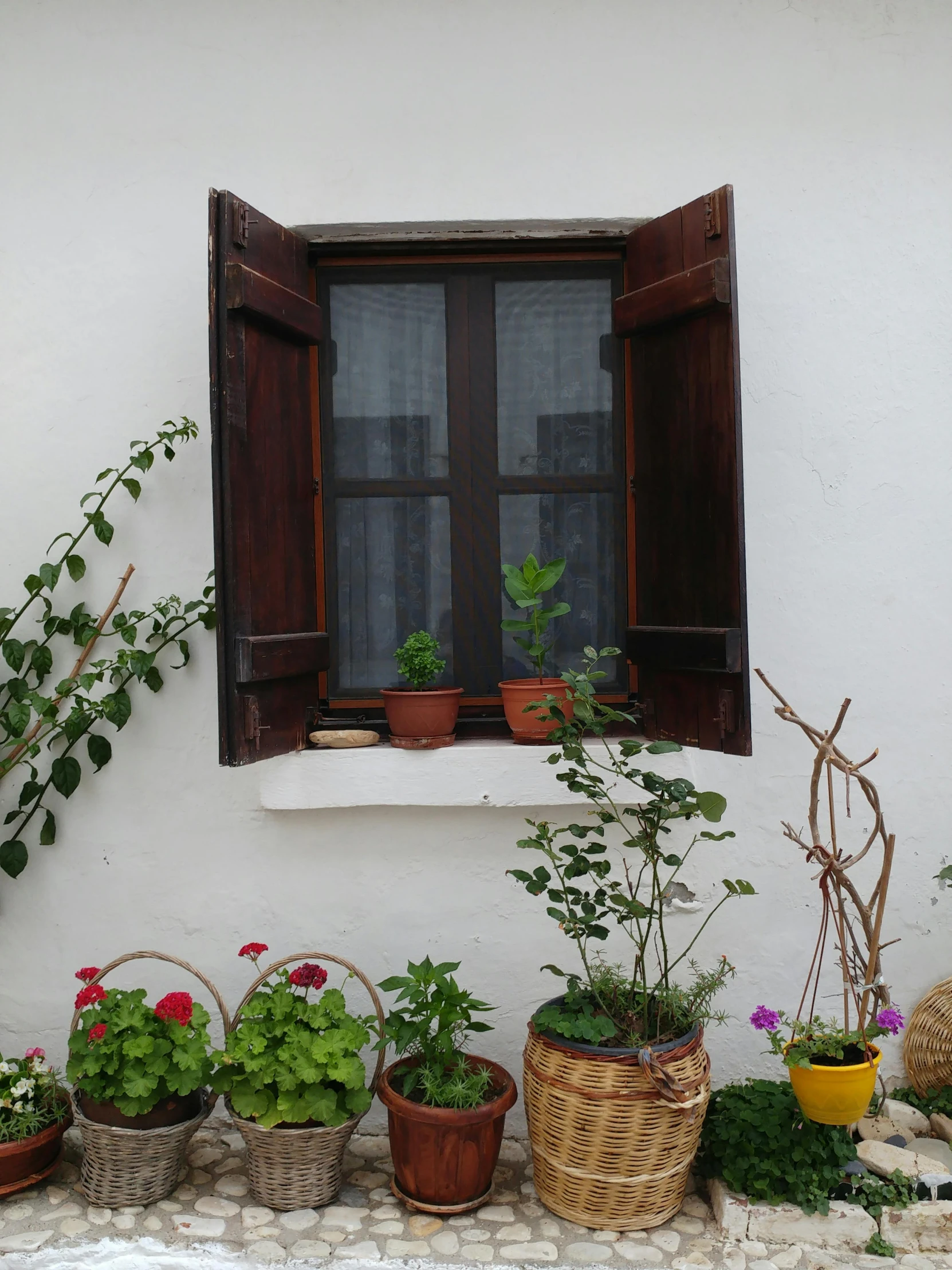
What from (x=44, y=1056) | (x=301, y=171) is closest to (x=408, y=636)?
(x=301, y=171)

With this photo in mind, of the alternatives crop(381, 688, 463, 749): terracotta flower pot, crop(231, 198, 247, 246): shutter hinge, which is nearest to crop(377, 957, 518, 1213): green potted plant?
crop(381, 688, 463, 749): terracotta flower pot

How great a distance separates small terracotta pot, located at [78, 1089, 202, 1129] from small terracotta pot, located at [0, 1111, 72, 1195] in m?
0.13

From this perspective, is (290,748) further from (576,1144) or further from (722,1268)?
(722,1268)

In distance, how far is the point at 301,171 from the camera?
308 cm

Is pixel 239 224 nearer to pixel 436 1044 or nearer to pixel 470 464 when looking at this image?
pixel 470 464

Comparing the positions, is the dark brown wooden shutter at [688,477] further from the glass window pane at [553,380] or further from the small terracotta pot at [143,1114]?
the small terracotta pot at [143,1114]

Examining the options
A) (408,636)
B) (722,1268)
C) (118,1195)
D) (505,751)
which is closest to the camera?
(722,1268)

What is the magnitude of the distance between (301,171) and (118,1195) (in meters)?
2.93

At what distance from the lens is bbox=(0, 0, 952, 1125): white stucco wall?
10.0 ft

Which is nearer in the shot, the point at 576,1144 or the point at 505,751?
the point at 576,1144

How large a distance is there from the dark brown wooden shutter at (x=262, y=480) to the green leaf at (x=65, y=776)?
2.16 feet

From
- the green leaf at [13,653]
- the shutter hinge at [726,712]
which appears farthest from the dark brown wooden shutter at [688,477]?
the green leaf at [13,653]

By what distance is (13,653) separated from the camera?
10.0ft

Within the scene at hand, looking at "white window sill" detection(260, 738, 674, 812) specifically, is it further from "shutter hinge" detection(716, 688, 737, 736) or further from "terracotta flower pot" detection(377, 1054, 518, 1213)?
"terracotta flower pot" detection(377, 1054, 518, 1213)
